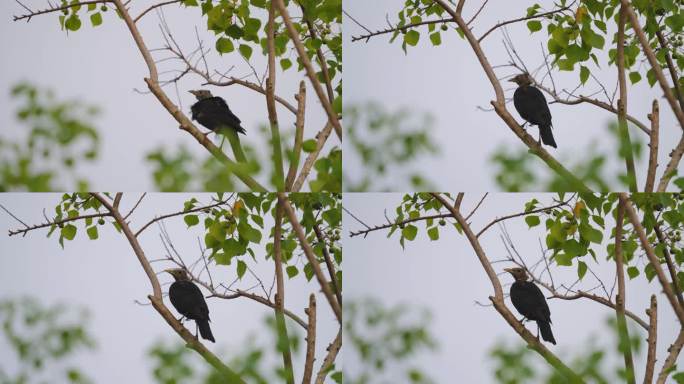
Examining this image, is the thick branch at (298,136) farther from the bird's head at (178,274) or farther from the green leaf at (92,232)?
the green leaf at (92,232)

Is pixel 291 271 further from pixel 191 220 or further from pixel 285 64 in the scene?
pixel 285 64

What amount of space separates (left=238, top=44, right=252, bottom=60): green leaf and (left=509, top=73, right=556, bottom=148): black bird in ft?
2.34

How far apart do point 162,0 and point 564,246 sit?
48.9 inches

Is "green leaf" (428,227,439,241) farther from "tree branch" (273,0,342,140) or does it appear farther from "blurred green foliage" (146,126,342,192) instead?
"tree branch" (273,0,342,140)

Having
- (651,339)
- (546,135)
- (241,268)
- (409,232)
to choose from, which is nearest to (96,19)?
(241,268)

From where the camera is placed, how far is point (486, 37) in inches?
96.1

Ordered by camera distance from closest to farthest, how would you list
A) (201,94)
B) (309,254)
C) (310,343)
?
(309,254) < (310,343) < (201,94)

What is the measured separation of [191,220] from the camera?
2354 mm

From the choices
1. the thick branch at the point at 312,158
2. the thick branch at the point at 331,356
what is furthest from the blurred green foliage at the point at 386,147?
the thick branch at the point at 331,356

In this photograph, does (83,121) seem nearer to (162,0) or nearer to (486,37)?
(162,0)

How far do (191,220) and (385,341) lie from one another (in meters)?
0.60

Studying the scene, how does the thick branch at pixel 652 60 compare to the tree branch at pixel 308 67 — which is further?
the thick branch at pixel 652 60

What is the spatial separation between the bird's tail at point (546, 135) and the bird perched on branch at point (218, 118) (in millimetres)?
784

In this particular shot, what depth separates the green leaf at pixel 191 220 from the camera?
235 cm
